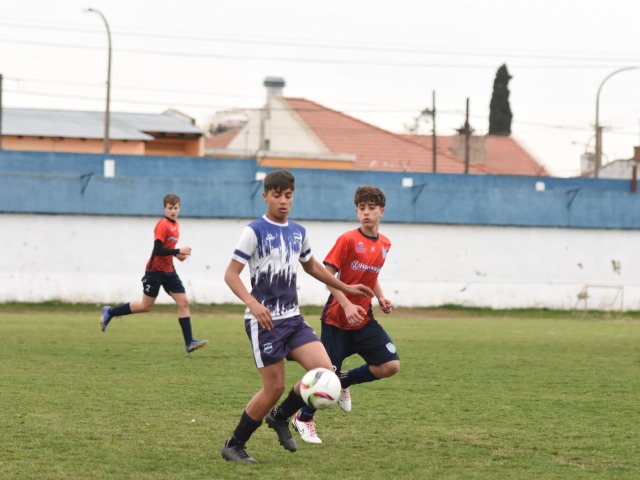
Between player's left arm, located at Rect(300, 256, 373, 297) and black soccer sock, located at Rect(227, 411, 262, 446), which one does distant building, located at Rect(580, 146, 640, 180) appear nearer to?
player's left arm, located at Rect(300, 256, 373, 297)

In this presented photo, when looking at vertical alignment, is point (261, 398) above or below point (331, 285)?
below

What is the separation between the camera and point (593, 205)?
106 feet

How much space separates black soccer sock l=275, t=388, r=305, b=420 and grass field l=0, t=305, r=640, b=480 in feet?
0.90

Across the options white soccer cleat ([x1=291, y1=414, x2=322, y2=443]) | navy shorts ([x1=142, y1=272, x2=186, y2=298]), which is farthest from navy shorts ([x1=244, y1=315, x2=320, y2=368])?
navy shorts ([x1=142, y1=272, x2=186, y2=298])

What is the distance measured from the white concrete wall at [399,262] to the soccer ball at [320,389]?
21926 millimetres

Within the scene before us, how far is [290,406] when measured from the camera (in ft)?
23.9

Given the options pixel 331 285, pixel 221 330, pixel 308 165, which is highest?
pixel 308 165

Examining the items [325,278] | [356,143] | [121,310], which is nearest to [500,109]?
[356,143]

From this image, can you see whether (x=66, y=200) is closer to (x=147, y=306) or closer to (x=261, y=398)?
(x=147, y=306)

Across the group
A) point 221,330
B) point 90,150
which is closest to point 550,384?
point 221,330

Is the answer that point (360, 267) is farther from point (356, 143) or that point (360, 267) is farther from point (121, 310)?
point (356, 143)

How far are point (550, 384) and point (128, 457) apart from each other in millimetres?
6049

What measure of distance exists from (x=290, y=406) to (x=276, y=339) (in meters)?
0.63

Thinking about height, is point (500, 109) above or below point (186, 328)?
above
